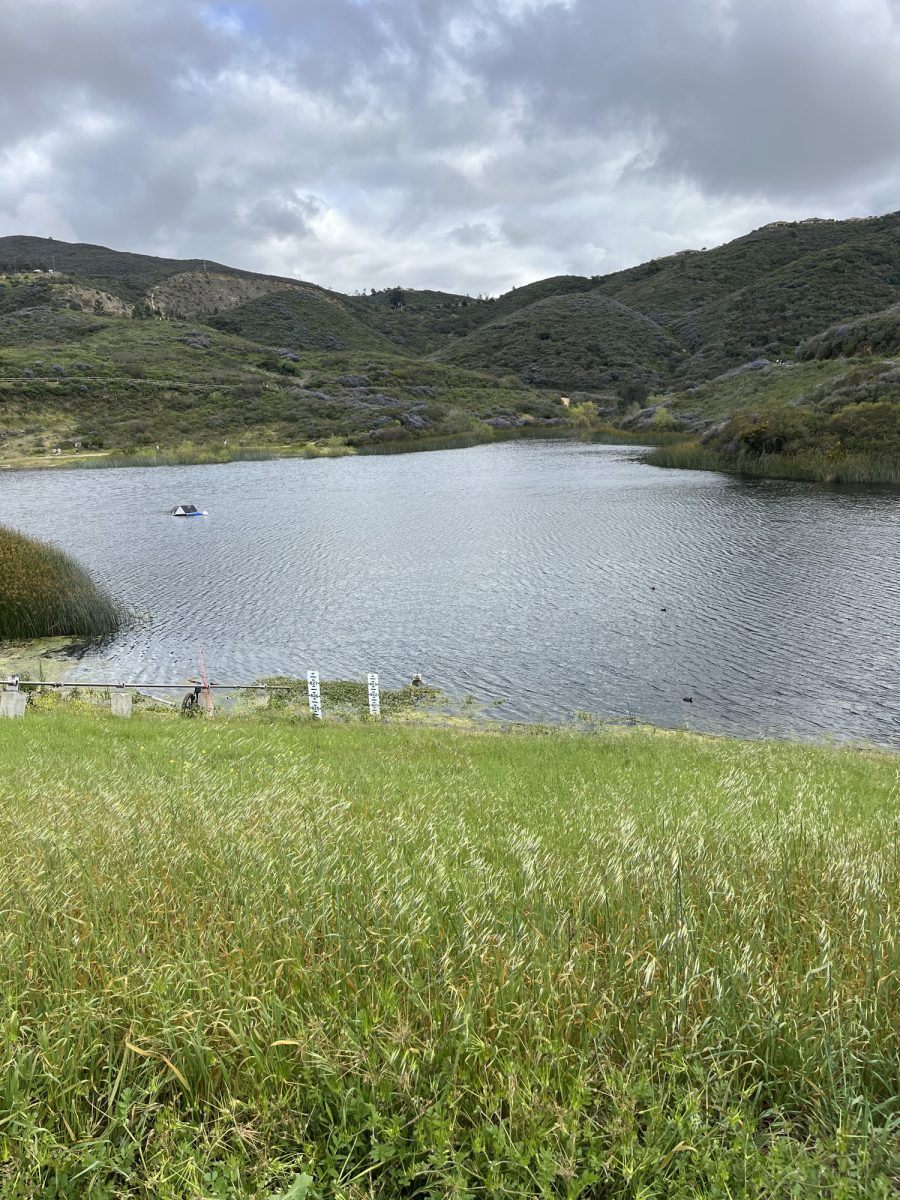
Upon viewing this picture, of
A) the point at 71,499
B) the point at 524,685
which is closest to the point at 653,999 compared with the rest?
the point at 524,685

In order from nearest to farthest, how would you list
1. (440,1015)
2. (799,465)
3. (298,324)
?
(440,1015) → (799,465) → (298,324)

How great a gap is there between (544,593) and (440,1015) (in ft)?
84.7

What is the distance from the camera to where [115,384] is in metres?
96.5

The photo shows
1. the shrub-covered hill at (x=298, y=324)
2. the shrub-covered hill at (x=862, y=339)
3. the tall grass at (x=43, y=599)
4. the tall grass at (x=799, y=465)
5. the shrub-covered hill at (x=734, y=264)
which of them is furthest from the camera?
the shrub-covered hill at (x=298, y=324)

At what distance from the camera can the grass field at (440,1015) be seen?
Answer: 2201 millimetres

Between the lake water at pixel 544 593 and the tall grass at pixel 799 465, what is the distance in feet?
11.4

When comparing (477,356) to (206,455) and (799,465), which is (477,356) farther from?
(799,465)

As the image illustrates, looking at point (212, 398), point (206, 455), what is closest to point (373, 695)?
point (206, 455)

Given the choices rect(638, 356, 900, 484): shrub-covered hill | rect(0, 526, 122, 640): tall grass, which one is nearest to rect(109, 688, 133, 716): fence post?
rect(0, 526, 122, 640): tall grass

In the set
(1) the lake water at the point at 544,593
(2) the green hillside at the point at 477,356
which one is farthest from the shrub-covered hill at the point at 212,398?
(1) the lake water at the point at 544,593

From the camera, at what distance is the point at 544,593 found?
92.4ft

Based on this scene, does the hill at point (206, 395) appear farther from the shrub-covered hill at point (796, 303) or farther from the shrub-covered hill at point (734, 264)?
the shrub-covered hill at point (734, 264)

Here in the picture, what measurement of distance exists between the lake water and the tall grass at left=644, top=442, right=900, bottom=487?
3.46 metres

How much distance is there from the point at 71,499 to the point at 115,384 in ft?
166
